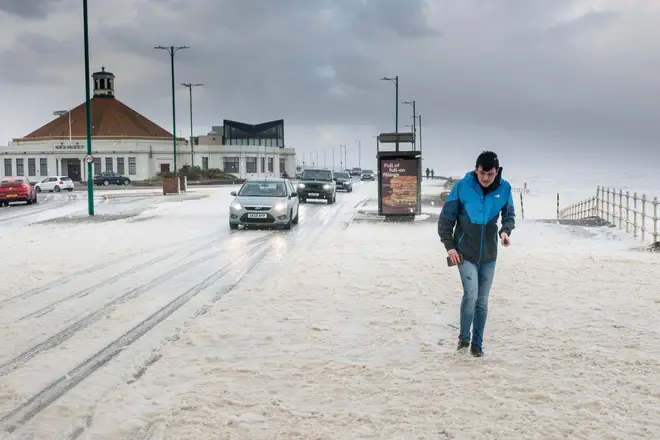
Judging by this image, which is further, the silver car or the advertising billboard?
the advertising billboard

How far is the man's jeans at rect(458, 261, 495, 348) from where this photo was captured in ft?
20.4

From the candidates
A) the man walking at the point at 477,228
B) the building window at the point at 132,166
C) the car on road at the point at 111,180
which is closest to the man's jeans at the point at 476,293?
the man walking at the point at 477,228

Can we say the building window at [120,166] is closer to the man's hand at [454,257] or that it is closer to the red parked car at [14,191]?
the red parked car at [14,191]

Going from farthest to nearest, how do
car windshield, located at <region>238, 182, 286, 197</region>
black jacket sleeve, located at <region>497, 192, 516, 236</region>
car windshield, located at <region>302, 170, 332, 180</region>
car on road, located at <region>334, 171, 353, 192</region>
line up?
car on road, located at <region>334, 171, 353, 192</region> → car windshield, located at <region>302, 170, 332, 180</region> → car windshield, located at <region>238, 182, 286, 197</region> → black jacket sleeve, located at <region>497, 192, 516, 236</region>

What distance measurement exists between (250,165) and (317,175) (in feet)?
221

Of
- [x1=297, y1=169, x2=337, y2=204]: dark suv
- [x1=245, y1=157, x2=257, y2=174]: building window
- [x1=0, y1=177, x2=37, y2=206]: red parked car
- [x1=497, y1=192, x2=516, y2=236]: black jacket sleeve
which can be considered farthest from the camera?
[x1=245, y1=157, x2=257, y2=174]: building window

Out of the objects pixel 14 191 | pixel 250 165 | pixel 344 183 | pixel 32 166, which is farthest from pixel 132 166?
pixel 14 191

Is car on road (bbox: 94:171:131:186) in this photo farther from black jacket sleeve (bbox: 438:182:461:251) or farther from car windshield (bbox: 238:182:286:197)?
black jacket sleeve (bbox: 438:182:461:251)

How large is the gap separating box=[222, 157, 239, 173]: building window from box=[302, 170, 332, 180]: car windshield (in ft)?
212

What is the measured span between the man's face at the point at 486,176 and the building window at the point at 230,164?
93677 millimetres

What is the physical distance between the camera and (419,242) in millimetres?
16109

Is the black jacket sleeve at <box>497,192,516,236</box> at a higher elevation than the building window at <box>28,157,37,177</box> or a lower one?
lower

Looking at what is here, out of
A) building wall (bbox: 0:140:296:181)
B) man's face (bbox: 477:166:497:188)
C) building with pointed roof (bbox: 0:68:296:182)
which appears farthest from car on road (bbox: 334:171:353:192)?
building wall (bbox: 0:140:296:181)

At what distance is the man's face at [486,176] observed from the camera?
6055 millimetres
